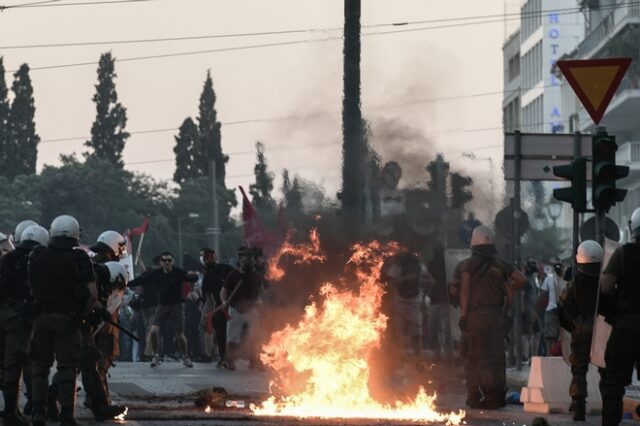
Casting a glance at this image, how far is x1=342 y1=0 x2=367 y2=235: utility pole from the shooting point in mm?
19094

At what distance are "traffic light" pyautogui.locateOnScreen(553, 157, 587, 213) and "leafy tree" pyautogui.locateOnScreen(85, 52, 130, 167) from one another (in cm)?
10333

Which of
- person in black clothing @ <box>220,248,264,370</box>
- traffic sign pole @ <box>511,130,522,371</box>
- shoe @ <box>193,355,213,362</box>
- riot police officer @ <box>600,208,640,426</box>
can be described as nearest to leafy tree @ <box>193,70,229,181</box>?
shoe @ <box>193,355,213,362</box>

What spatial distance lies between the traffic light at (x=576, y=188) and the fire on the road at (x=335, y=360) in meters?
2.00

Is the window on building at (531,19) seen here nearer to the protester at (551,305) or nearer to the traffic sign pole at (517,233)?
the protester at (551,305)

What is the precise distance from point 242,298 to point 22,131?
Result: 87.8 meters

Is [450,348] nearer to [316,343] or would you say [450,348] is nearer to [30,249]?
[316,343]

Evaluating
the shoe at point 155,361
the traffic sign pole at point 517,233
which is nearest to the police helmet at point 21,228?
the traffic sign pole at point 517,233

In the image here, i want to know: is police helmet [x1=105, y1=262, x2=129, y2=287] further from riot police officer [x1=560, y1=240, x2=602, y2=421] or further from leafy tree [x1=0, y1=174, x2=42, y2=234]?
leafy tree [x1=0, y1=174, x2=42, y2=234]

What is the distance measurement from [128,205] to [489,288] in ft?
327

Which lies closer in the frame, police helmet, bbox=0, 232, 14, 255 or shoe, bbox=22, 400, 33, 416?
shoe, bbox=22, 400, 33, 416

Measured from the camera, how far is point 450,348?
20078 millimetres

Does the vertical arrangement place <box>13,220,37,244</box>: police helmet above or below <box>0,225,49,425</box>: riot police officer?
above

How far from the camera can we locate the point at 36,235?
14586mm

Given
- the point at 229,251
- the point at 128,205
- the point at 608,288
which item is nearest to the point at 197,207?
the point at 128,205
